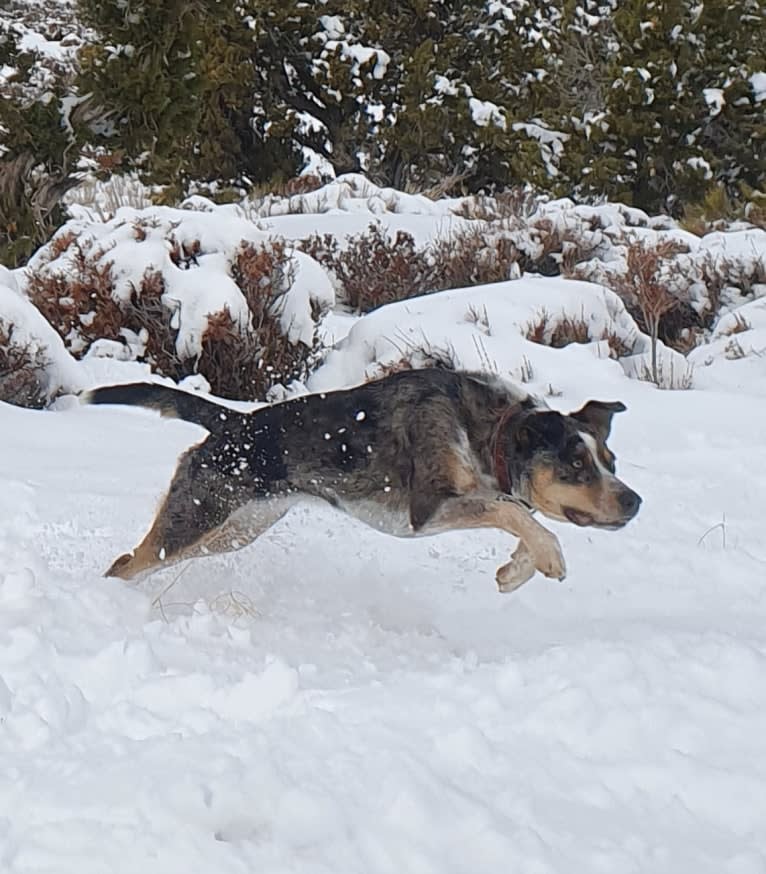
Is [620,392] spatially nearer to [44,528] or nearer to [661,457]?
[661,457]

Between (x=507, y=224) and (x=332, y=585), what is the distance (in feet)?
27.7

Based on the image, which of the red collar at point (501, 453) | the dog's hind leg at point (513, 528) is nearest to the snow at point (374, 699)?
the dog's hind leg at point (513, 528)

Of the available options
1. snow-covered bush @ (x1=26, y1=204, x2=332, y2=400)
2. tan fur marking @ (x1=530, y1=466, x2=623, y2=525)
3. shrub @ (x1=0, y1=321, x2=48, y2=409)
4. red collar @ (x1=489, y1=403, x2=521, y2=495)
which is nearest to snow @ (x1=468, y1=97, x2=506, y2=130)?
snow-covered bush @ (x1=26, y1=204, x2=332, y2=400)

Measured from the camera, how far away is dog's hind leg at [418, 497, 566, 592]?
357 cm

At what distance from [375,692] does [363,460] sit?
127 cm

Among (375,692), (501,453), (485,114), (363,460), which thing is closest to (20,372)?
(363,460)

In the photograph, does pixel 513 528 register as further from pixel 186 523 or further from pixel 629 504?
pixel 186 523

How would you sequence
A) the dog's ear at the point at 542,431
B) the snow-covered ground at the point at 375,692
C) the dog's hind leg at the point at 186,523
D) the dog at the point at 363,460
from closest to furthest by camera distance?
the snow-covered ground at the point at 375,692 → the dog's ear at the point at 542,431 → the dog at the point at 363,460 → the dog's hind leg at the point at 186,523

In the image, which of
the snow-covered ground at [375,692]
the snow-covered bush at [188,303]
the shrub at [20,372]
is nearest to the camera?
the snow-covered ground at [375,692]

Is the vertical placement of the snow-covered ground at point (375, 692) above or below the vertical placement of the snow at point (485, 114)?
above

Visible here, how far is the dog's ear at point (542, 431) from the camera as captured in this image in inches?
144

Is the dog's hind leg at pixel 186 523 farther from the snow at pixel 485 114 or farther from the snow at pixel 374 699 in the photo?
the snow at pixel 485 114

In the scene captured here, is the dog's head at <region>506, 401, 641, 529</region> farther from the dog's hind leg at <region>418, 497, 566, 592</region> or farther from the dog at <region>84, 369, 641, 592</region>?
the dog's hind leg at <region>418, 497, 566, 592</region>

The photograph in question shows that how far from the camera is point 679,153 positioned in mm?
16219
